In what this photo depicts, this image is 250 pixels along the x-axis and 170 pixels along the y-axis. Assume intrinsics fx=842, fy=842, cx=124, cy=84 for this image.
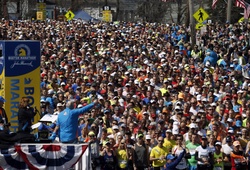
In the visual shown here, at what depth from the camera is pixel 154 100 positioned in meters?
21.7

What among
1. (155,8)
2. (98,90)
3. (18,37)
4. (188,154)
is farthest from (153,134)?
(155,8)

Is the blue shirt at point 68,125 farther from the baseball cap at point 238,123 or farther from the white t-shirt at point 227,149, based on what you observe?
the baseball cap at point 238,123

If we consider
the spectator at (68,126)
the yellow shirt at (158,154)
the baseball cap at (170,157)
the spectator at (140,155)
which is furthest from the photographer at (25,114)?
the baseball cap at (170,157)

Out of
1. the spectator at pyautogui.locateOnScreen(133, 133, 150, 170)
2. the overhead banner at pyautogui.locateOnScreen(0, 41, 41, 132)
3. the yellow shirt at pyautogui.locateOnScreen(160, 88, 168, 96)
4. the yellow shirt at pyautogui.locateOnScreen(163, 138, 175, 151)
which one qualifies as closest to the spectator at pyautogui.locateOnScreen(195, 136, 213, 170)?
the yellow shirt at pyautogui.locateOnScreen(163, 138, 175, 151)

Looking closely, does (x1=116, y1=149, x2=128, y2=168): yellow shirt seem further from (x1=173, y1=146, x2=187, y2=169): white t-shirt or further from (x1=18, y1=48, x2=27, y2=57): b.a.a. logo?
(x1=18, y1=48, x2=27, y2=57): b.a.a. logo

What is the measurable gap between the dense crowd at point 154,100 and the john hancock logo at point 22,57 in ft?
4.55

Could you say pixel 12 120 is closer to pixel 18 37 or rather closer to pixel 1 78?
pixel 1 78

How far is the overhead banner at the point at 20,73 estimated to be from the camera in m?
18.0

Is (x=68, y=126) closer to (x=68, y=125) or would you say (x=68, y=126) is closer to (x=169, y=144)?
(x=68, y=125)

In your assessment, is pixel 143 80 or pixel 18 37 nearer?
pixel 143 80

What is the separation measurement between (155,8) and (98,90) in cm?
6289

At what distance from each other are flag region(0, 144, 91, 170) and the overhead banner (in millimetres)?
3169

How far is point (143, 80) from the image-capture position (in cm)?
2459

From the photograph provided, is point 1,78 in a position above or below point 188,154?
above
